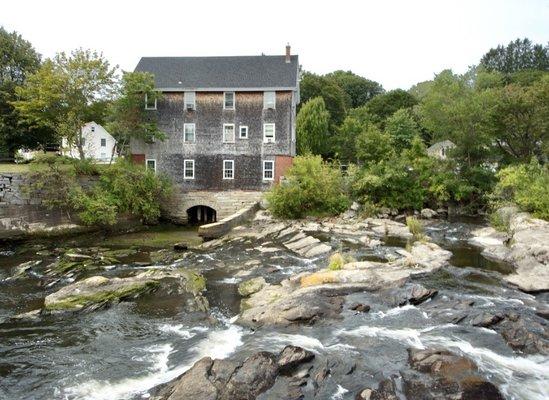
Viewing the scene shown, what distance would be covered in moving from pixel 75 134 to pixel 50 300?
690 inches

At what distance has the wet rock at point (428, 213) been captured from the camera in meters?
28.8

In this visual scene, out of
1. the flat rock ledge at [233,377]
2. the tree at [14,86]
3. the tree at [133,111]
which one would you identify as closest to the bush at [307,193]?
the tree at [133,111]

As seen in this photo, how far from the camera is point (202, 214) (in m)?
32.0

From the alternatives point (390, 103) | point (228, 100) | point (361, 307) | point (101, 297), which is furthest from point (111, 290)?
point (390, 103)

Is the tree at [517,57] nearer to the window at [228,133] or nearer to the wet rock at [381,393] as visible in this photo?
the window at [228,133]

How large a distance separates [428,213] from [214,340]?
22212 millimetres

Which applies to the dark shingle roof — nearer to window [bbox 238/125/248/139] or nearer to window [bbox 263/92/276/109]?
window [bbox 263/92/276/109]

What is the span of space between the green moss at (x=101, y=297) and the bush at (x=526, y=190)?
61.1ft

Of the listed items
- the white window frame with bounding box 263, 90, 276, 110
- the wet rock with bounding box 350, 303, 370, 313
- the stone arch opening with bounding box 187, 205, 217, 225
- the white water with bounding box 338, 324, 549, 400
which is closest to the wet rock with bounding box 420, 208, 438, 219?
the white window frame with bounding box 263, 90, 276, 110

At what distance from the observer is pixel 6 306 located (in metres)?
12.9

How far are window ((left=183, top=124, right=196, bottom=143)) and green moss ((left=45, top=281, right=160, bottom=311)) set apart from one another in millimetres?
19296

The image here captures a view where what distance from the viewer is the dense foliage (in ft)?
79.9

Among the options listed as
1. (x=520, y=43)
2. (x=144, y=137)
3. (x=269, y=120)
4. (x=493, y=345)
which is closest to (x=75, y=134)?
(x=144, y=137)

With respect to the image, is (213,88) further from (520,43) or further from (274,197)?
(520,43)
